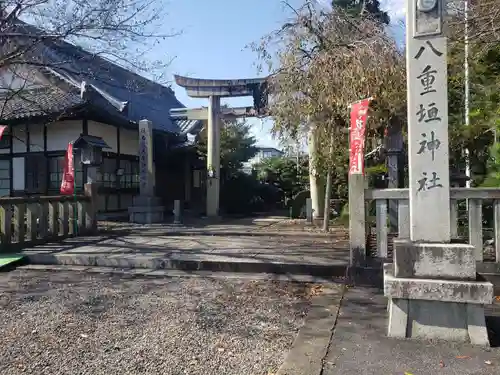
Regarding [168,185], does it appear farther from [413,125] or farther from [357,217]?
[413,125]

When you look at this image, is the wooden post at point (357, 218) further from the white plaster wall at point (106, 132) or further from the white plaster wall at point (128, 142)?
the white plaster wall at point (128, 142)

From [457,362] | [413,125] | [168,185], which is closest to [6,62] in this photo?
[413,125]

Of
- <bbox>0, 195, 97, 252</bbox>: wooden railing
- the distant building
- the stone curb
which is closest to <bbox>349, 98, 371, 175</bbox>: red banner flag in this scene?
the stone curb

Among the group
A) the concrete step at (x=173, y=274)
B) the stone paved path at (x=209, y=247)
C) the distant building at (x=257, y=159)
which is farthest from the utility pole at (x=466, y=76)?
the distant building at (x=257, y=159)

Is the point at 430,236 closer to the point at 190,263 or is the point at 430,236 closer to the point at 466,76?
the point at 190,263

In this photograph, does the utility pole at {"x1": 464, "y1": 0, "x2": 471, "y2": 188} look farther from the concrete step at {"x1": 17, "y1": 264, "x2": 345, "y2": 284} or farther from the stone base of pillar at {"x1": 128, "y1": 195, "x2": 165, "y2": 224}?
the stone base of pillar at {"x1": 128, "y1": 195, "x2": 165, "y2": 224}

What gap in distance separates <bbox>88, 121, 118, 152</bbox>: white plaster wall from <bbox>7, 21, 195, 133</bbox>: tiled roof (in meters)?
0.82

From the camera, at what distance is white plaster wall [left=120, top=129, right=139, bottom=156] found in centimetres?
1794

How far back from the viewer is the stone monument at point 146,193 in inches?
603

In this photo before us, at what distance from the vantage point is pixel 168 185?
71.2 ft

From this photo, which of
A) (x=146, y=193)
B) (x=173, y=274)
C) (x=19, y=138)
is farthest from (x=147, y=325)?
(x=19, y=138)

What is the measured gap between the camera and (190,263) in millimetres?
7391

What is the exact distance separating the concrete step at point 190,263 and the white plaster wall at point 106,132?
8.55 meters

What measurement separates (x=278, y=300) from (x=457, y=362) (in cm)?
245
